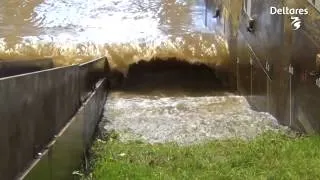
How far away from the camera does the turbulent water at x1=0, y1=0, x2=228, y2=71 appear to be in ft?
38.2

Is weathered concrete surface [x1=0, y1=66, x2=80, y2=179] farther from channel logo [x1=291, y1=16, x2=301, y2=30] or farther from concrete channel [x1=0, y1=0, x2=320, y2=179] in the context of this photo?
channel logo [x1=291, y1=16, x2=301, y2=30]

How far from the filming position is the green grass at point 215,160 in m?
4.38

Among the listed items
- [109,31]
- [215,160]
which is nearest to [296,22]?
[215,160]

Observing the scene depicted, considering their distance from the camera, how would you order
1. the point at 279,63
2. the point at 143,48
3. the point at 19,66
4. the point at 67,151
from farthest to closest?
the point at 143,48, the point at 279,63, the point at 19,66, the point at 67,151

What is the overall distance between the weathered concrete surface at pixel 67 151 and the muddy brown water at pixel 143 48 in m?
1.23

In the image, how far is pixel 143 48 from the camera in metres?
11.8

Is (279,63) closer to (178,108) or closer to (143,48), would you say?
(178,108)

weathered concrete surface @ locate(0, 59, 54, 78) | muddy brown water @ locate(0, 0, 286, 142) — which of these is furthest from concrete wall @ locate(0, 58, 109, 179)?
muddy brown water @ locate(0, 0, 286, 142)

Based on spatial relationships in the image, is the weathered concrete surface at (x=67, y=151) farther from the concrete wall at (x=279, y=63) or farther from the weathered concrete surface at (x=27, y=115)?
the concrete wall at (x=279, y=63)

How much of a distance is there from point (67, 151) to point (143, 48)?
779cm

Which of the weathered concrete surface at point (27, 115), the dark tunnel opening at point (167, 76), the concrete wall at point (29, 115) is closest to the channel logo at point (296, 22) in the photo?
the concrete wall at point (29, 115)

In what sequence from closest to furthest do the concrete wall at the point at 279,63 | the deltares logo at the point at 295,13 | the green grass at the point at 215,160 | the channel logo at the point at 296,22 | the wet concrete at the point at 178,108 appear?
the green grass at the point at 215,160 → the concrete wall at the point at 279,63 → the deltares logo at the point at 295,13 → the channel logo at the point at 296,22 → the wet concrete at the point at 178,108

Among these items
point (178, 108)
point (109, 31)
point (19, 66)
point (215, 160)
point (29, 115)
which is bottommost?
point (178, 108)

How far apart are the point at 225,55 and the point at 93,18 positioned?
161 inches
